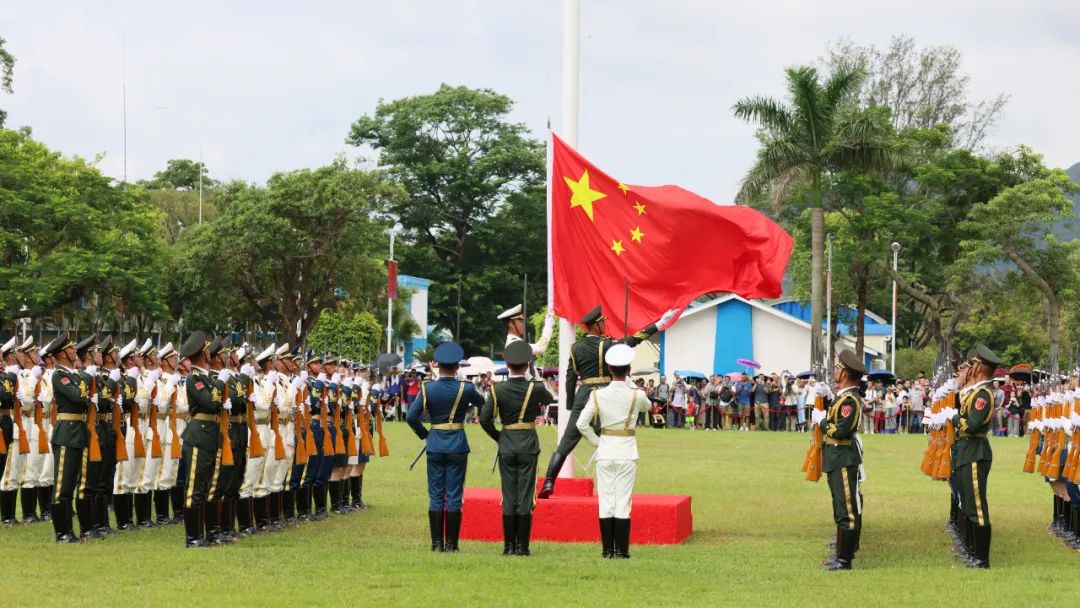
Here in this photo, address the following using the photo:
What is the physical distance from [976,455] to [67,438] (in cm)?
893

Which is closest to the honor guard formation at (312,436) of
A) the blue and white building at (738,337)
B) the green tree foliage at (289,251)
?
the green tree foliage at (289,251)

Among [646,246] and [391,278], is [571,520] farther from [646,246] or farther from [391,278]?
[391,278]

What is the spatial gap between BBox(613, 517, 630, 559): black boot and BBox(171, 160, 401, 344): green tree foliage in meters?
37.5

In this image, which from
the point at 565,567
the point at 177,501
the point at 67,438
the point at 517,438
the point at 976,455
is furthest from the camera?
the point at 177,501

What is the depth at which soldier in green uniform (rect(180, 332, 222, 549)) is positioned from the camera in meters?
13.8

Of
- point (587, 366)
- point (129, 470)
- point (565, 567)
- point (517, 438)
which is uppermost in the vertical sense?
point (587, 366)

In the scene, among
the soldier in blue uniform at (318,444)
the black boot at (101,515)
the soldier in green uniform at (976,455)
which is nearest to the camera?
the soldier in green uniform at (976,455)

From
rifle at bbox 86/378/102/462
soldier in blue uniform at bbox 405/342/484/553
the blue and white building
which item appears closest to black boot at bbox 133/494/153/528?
rifle at bbox 86/378/102/462

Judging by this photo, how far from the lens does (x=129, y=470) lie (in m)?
15.8

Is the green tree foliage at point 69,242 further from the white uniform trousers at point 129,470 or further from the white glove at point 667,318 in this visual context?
the white glove at point 667,318

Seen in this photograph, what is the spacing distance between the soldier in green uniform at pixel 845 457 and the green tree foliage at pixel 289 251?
37788mm

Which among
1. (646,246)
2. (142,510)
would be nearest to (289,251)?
(142,510)

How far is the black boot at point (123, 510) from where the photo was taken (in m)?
15.7

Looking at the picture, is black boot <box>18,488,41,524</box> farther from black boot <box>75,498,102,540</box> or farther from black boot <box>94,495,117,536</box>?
black boot <box>75,498,102,540</box>
